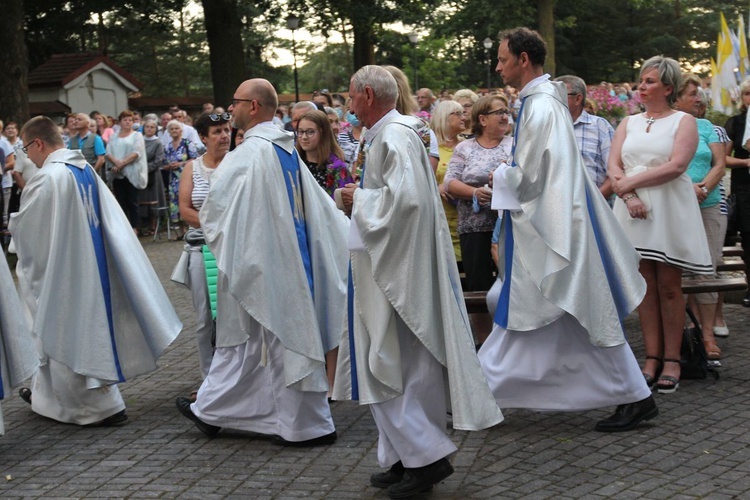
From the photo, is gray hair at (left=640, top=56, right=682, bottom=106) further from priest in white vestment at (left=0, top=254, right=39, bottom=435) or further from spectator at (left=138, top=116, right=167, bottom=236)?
spectator at (left=138, top=116, right=167, bottom=236)

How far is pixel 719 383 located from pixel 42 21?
116 ft

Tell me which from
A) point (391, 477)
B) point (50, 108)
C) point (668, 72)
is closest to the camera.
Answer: point (391, 477)

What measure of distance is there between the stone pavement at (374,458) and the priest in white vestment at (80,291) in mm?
254

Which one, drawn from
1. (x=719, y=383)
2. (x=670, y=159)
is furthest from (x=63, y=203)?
(x=719, y=383)

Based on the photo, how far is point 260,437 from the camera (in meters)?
6.63

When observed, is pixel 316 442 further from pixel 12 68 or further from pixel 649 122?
pixel 12 68

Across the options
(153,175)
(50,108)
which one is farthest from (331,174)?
(50,108)

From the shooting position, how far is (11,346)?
667 centimetres

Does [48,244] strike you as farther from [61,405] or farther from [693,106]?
[693,106]

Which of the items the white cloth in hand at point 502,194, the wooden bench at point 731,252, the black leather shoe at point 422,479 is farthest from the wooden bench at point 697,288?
the black leather shoe at point 422,479

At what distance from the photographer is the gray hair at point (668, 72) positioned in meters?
6.95

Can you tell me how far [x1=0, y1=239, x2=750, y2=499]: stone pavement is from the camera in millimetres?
5445

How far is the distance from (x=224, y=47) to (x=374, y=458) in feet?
70.5

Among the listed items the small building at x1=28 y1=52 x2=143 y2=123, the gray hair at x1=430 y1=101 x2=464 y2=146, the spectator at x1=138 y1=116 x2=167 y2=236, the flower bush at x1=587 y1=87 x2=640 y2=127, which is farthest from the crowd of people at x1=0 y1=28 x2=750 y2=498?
the small building at x1=28 y1=52 x2=143 y2=123
